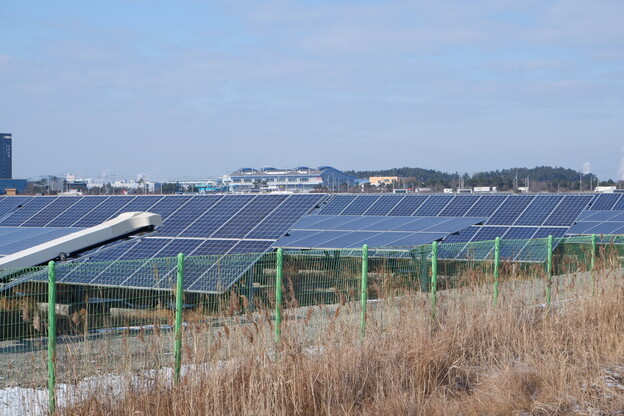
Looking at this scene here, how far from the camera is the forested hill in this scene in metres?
114

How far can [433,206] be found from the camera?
28.9 metres

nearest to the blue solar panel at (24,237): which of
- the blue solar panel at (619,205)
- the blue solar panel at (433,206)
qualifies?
the blue solar panel at (433,206)

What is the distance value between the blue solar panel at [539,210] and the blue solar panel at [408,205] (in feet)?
14.8

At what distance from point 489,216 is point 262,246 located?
11.6 meters

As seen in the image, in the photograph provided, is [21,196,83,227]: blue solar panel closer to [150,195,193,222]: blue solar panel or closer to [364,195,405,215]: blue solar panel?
[150,195,193,222]: blue solar panel

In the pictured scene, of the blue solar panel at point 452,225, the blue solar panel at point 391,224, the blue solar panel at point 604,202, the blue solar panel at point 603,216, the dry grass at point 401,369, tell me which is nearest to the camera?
the dry grass at point 401,369

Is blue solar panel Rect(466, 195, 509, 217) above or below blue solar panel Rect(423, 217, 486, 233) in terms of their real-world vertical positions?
above

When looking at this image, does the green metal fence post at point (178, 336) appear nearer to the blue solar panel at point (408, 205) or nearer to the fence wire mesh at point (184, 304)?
the fence wire mesh at point (184, 304)

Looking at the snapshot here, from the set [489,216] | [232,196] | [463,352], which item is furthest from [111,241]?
[489,216]

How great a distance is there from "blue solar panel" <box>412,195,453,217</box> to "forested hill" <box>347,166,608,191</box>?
67.8m

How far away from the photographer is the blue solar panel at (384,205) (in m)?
29.5

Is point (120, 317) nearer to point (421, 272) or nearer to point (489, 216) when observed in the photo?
point (421, 272)

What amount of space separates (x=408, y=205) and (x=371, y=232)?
26.1ft

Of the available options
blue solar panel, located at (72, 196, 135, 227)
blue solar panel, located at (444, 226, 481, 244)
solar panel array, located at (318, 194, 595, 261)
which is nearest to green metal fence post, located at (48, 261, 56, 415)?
solar panel array, located at (318, 194, 595, 261)
